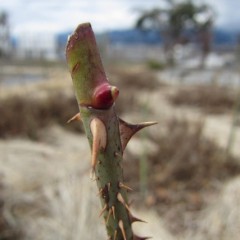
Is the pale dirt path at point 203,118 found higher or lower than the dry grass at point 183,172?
lower

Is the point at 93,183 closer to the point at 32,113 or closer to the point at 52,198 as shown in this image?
the point at 52,198

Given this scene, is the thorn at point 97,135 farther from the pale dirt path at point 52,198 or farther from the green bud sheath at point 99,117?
the pale dirt path at point 52,198

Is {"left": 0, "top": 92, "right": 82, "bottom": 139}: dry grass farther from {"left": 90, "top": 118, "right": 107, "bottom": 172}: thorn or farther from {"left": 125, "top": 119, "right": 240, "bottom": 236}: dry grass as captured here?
{"left": 90, "top": 118, "right": 107, "bottom": 172}: thorn

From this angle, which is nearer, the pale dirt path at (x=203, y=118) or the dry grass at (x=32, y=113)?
the pale dirt path at (x=203, y=118)

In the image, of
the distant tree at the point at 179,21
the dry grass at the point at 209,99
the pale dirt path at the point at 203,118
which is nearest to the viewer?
the pale dirt path at the point at 203,118

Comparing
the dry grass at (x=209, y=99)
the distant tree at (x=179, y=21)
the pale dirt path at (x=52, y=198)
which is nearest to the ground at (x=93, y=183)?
the pale dirt path at (x=52, y=198)

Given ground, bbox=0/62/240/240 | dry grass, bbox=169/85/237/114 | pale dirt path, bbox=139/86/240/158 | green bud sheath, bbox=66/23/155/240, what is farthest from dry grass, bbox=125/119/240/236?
dry grass, bbox=169/85/237/114
